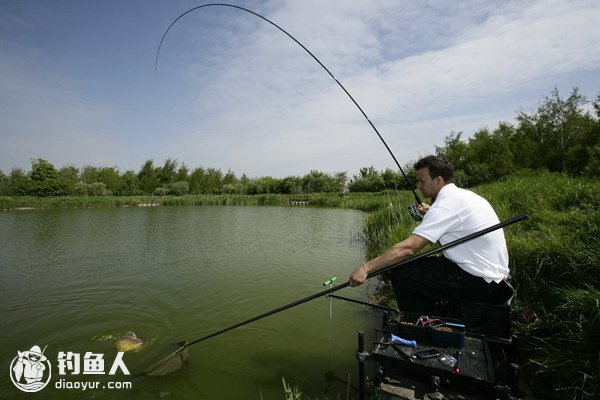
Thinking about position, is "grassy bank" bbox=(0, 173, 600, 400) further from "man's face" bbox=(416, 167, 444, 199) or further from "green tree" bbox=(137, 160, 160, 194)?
"green tree" bbox=(137, 160, 160, 194)

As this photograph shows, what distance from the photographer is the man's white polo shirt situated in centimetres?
274

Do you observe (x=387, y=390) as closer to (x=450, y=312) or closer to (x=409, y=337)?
(x=409, y=337)

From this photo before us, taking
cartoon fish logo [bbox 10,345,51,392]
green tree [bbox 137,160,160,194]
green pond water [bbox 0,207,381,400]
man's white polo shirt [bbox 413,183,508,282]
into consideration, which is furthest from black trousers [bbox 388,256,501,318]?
green tree [bbox 137,160,160,194]

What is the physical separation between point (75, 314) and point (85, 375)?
2392mm

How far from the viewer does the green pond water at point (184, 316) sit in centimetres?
388

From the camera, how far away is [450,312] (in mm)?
2920

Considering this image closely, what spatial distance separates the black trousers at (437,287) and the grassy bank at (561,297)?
0.89 metres

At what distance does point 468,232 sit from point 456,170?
114 feet

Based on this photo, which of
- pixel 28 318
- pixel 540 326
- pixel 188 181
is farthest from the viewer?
pixel 188 181

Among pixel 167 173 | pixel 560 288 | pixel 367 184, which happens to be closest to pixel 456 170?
pixel 367 184

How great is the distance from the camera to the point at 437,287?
9.70 ft

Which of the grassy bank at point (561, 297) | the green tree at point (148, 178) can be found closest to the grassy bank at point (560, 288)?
the grassy bank at point (561, 297)

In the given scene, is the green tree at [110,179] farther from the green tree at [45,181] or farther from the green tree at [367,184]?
the green tree at [367,184]

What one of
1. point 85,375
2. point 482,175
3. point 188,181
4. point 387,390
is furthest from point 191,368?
point 188,181
